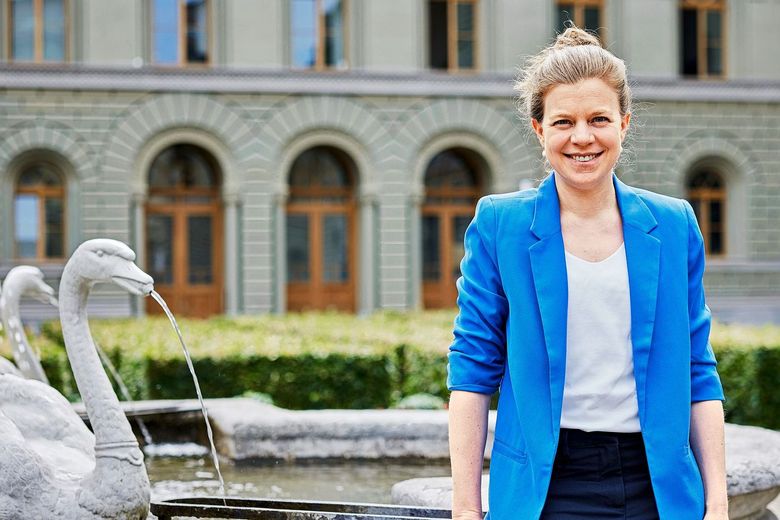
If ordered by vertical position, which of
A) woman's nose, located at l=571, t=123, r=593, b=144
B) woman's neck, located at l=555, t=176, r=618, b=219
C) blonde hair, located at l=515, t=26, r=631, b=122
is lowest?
woman's neck, located at l=555, t=176, r=618, b=219

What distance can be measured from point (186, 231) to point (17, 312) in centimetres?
1834

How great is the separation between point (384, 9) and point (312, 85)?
2531mm

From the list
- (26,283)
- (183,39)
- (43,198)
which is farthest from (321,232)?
(26,283)

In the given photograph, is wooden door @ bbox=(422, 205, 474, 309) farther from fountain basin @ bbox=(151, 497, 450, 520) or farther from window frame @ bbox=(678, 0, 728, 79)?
fountain basin @ bbox=(151, 497, 450, 520)

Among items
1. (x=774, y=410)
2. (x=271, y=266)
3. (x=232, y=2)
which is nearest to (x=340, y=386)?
(x=774, y=410)

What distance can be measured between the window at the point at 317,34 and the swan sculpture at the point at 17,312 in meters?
18.1

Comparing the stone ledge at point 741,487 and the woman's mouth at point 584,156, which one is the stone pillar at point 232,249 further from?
the woman's mouth at point 584,156

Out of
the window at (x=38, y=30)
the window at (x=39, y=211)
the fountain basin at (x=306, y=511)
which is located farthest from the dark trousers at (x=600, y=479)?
the window at (x=38, y=30)

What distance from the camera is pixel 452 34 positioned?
2600 centimetres

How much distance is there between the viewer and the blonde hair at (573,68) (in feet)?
7.79

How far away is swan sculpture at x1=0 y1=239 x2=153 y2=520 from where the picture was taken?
3779mm

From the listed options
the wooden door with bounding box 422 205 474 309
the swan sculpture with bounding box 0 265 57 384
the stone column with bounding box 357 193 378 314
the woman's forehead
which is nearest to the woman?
the woman's forehead

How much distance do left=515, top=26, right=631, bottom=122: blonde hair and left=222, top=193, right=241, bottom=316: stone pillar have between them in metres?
22.2

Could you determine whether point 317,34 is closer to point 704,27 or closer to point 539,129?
point 704,27
